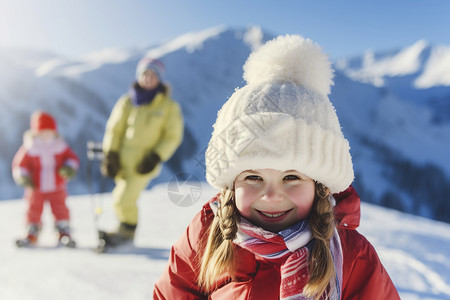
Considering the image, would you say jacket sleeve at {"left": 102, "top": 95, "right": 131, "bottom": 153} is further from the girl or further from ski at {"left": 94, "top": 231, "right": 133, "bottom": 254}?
the girl

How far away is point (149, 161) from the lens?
8.53ft

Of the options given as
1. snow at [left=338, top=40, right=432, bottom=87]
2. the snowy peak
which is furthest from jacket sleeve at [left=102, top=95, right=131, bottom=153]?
snow at [left=338, top=40, right=432, bottom=87]

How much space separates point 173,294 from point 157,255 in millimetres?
1515

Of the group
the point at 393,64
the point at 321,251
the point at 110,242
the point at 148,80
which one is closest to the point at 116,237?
the point at 110,242

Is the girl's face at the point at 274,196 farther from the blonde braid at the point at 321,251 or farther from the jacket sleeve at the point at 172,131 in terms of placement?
the jacket sleeve at the point at 172,131

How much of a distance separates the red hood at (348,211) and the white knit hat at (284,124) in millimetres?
58

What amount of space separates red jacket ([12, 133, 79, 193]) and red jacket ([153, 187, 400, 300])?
2.40 meters

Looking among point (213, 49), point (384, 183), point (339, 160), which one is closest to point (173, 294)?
point (339, 160)

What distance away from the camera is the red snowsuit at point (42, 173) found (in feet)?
10.00

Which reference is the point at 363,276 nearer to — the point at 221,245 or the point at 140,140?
the point at 221,245

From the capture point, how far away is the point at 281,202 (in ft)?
3.05

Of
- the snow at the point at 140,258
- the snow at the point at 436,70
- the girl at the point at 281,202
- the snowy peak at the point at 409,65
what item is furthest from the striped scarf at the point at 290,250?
the snow at the point at 436,70

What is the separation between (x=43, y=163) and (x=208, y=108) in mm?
55159

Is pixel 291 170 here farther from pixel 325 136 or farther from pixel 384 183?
pixel 384 183
